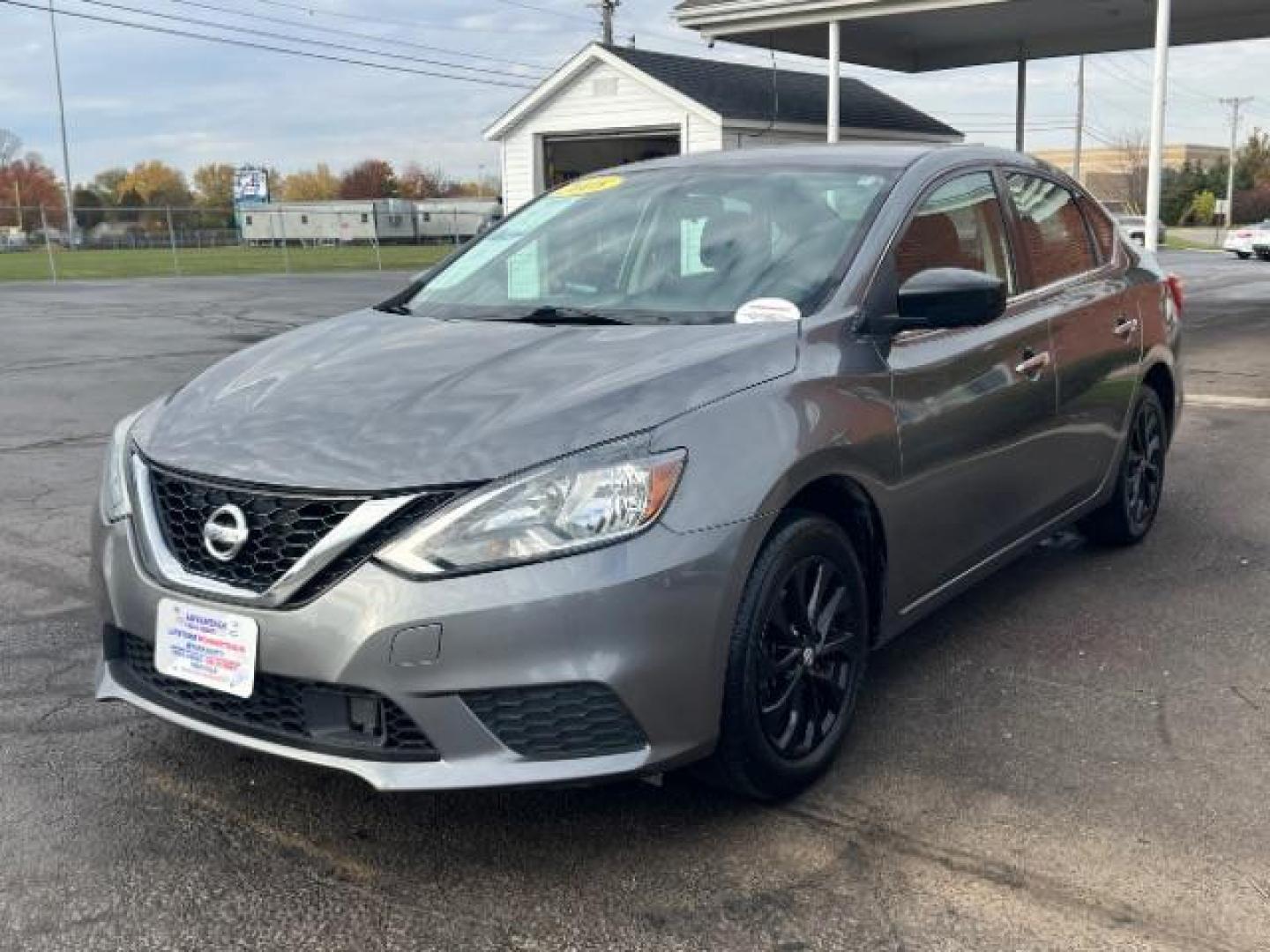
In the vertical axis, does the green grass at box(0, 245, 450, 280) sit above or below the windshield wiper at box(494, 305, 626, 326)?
below

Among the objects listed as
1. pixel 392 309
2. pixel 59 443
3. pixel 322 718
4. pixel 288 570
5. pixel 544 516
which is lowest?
pixel 59 443

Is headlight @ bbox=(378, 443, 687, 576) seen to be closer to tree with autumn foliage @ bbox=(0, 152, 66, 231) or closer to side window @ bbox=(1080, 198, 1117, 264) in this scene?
side window @ bbox=(1080, 198, 1117, 264)

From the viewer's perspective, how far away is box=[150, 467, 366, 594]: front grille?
2686 millimetres

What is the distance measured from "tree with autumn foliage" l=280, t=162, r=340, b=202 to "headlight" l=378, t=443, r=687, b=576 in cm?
11653

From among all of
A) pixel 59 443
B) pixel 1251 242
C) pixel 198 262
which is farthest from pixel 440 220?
pixel 59 443

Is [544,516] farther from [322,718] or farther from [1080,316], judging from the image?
[1080,316]

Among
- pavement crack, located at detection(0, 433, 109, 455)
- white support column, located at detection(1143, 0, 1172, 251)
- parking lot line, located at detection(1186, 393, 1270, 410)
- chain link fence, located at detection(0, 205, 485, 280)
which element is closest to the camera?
pavement crack, located at detection(0, 433, 109, 455)

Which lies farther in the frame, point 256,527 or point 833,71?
point 833,71

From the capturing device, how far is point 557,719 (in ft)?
8.80

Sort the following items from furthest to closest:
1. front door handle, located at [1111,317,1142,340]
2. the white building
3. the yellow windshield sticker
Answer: the white building < front door handle, located at [1111,317,1142,340] < the yellow windshield sticker

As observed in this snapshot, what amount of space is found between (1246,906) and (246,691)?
86.5 inches

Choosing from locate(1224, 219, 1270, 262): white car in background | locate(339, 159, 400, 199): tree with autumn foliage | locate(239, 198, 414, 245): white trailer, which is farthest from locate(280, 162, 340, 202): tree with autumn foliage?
locate(1224, 219, 1270, 262): white car in background

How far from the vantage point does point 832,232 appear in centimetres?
374

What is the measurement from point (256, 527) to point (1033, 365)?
265cm
